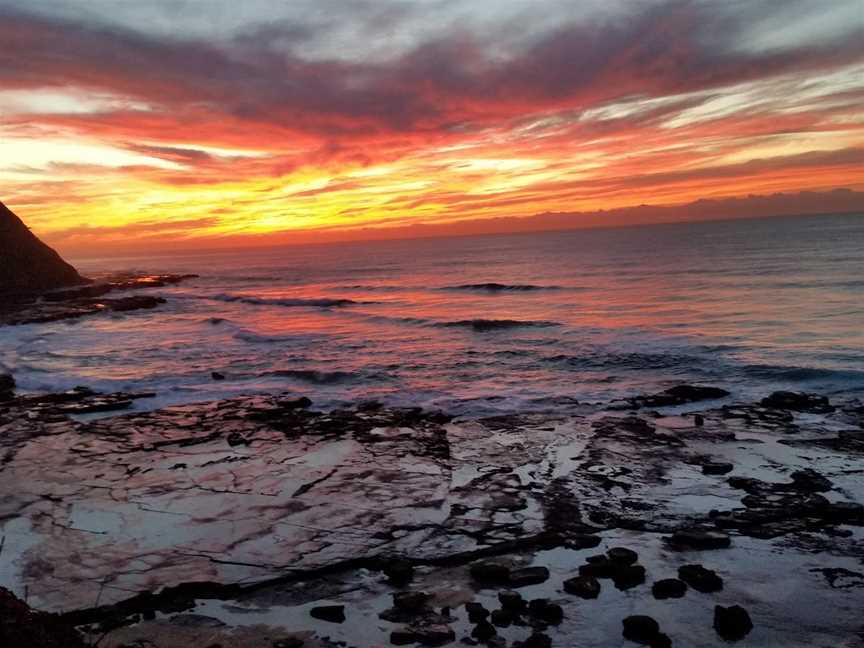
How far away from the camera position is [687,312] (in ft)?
111

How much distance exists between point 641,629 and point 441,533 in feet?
10.9

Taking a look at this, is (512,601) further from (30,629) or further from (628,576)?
(30,629)

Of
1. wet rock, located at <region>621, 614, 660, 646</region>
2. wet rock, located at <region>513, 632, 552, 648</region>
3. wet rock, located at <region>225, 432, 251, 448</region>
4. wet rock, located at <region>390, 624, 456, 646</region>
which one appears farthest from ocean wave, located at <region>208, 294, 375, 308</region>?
wet rock, located at <region>621, 614, 660, 646</region>

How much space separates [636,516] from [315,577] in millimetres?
4983

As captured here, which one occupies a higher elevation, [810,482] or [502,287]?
[502,287]

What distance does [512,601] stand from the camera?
21.9 ft

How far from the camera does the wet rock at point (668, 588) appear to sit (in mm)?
6790

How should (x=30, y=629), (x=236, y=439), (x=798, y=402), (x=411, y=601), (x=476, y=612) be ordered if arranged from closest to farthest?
(x=30, y=629) < (x=476, y=612) < (x=411, y=601) < (x=236, y=439) < (x=798, y=402)

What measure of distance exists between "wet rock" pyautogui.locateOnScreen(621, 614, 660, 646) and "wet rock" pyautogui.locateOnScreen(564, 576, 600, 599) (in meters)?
0.66

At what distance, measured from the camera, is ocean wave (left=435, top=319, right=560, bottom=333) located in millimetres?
32750

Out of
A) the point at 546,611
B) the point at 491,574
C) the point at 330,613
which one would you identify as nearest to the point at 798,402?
the point at 491,574

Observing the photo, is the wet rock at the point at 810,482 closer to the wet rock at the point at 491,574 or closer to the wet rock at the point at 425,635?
the wet rock at the point at 491,574

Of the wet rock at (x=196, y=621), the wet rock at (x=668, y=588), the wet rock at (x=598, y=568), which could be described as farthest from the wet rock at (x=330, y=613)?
the wet rock at (x=668, y=588)

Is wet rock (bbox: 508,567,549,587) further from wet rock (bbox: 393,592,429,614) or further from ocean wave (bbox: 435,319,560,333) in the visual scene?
ocean wave (bbox: 435,319,560,333)
